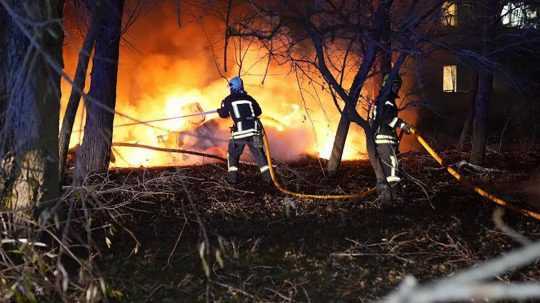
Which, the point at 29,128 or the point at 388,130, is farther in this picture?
the point at 388,130

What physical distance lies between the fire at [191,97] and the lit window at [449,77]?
5186 millimetres

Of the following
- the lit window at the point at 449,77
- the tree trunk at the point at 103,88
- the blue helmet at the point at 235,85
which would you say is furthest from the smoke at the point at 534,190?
the lit window at the point at 449,77

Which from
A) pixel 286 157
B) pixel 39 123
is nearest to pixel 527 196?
pixel 286 157

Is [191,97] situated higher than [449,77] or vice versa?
[449,77]

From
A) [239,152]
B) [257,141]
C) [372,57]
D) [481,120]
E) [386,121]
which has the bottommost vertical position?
[239,152]

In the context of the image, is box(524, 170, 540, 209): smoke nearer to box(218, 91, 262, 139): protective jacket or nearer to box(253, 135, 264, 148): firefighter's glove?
box(253, 135, 264, 148): firefighter's glove

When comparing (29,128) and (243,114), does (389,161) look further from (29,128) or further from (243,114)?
(29,128)

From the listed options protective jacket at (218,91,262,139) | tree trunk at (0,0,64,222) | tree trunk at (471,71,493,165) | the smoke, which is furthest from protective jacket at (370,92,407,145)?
tree trunk at (0,0,64,222)

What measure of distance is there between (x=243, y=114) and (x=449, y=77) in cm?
1117

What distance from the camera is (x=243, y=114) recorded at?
8.73 m

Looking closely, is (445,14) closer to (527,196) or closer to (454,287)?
(527,196)

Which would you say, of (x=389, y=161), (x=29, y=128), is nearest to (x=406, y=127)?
(x=389, y=161)

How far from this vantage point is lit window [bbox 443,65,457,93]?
17.6 m

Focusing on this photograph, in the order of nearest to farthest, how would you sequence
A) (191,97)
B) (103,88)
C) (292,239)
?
(292,239) → (103,88) → (191,97)
